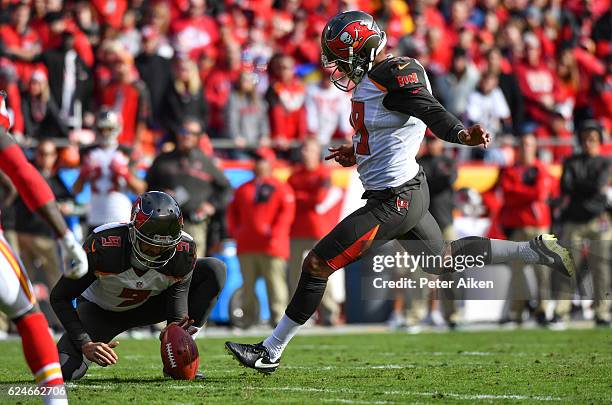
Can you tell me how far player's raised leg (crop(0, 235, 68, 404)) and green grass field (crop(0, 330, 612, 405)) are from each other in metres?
0.75

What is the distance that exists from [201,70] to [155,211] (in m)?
7.49

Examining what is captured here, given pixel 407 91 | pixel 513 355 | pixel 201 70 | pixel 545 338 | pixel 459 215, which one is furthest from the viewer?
pixel 201 70

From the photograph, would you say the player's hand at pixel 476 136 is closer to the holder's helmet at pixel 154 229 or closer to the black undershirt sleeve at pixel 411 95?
the black undershirt sleeve at pixel 411 95

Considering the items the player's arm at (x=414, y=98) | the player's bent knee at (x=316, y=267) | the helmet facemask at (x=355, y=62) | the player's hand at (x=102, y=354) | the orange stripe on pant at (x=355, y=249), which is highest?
the helmet facemask at (x=355, y=62)

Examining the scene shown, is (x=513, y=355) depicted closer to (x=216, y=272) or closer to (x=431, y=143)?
(x=216, y=272)

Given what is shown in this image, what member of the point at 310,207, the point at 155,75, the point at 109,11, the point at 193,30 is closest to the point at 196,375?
the point at 310,207

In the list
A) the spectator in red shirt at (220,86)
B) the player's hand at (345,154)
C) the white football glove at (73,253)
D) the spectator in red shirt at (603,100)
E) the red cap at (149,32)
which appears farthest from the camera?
the spectator in red shirt at (603,100)

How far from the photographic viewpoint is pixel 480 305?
12672 mm

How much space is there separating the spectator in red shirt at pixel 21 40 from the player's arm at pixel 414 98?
6992 mm

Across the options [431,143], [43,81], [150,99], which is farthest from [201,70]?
[431,143]

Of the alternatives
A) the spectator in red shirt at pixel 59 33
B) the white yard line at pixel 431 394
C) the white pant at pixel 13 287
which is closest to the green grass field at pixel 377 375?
the white yard line at pixel 431 394

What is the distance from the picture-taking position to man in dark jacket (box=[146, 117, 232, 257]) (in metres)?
11.2

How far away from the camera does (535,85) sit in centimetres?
1459

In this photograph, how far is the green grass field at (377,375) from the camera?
5.71m
